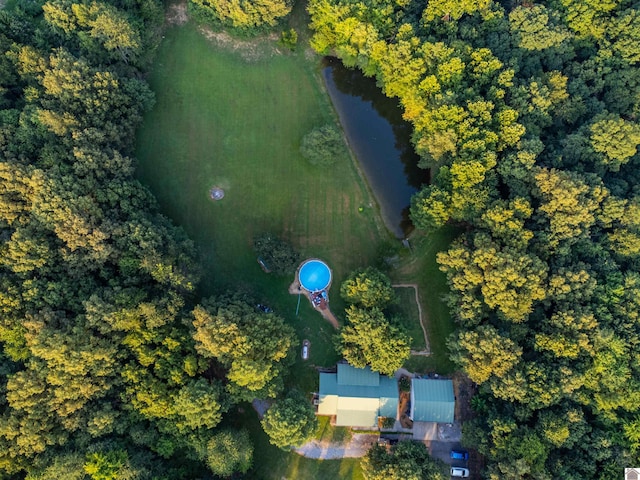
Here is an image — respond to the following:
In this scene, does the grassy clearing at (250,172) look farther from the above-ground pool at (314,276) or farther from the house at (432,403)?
the house at (432,403)

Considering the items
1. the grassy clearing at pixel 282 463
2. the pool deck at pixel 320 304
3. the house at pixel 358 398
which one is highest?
the pool deck at pixel 320 304

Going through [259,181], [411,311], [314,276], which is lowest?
[411,311]

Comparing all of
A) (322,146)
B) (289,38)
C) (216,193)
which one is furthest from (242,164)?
(289,38)

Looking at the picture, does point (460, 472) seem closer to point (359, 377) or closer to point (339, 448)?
point (339, 448)

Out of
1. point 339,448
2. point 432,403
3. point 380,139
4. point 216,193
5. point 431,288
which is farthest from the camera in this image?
point 380,139

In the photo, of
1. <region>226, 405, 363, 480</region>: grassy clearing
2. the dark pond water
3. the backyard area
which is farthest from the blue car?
the dark pond water

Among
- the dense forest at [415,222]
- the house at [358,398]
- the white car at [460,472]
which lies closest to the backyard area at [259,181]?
the house at [358,398]
